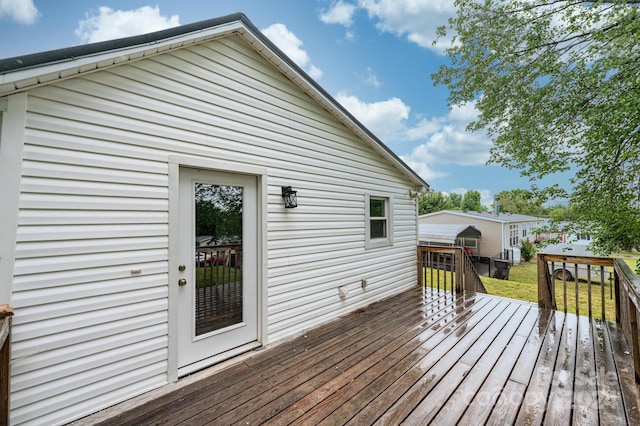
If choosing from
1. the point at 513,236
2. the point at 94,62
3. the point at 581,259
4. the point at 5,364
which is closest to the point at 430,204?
the point at 513,236

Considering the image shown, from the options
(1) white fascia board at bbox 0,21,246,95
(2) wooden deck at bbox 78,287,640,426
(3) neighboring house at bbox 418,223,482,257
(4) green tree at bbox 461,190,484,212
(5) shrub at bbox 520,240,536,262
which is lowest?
(5) shrub at bbox 520,240,536,262

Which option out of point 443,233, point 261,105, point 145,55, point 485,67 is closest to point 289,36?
point 485,67

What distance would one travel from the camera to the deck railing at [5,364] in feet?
5.44

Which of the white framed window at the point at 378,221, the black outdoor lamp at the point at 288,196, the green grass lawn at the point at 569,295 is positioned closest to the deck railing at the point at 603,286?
the green grass lawn at the point at 569,295

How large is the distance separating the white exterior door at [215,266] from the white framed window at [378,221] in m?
2.48

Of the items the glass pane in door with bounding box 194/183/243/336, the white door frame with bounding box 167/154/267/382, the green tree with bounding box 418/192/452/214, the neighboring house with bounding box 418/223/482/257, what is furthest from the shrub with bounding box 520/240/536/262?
the glass pane in door with bounding box 194/183/243/336

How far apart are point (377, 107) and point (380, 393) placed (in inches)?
731

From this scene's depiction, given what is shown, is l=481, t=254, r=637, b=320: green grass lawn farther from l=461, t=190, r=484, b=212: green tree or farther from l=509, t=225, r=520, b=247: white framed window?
l=461, t=190, r=484, b=212: green tree

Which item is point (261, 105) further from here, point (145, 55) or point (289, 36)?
point (289, 36)

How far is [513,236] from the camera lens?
1936 cm

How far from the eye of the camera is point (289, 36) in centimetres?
909

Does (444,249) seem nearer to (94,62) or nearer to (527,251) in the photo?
(94,62)

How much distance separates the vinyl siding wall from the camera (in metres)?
1.92

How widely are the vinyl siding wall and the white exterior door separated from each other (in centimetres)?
21
